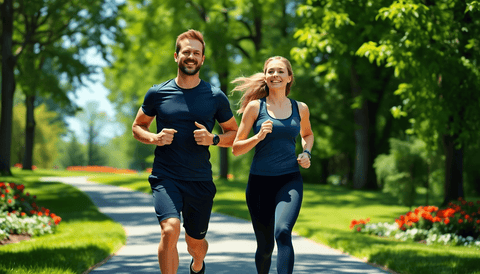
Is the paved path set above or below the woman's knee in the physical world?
below

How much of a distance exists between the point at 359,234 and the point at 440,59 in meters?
3.69

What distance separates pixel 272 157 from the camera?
201 inches

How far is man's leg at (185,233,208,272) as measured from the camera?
5.38m

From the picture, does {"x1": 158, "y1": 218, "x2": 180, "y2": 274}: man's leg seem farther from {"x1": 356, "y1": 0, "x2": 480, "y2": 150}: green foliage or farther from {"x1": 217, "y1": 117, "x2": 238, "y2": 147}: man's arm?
{"x1": 356, "y1": 0, "x2": 480, "y2": 150}: green foliage

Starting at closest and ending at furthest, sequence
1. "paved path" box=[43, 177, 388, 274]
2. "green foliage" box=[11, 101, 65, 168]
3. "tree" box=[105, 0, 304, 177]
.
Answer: "paved path" box=[43, 177, 388, 274], "tree" box=[105, 0, 304, 177], "green foliage" box=[11, 101, 65, 168]

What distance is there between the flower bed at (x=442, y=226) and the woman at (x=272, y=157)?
20.5 feet

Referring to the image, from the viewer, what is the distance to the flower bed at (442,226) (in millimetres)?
10750

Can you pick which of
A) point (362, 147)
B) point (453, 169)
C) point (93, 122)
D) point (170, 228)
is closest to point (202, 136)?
point (170, 228)

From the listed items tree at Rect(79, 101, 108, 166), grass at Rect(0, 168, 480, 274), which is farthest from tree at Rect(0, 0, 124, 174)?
tree at Rect(79, 101, 108, 166)

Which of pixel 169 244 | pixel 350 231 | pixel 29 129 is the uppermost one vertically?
pixel 29 129

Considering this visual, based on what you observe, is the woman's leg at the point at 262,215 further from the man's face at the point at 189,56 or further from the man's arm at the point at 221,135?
the man's face at the point at 189,56

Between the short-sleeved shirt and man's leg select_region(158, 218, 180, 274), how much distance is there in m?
0.43

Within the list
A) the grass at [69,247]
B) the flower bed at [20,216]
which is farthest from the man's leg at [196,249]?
the flower bed at [20,216]

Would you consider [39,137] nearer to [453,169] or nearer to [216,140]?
→ [453,169]
